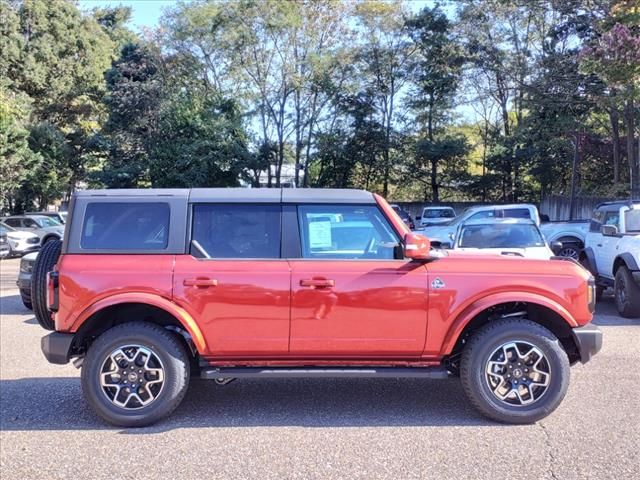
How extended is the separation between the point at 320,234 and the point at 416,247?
32.2 inches

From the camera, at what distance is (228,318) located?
475 cm

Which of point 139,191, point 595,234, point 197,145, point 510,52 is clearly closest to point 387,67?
point 510,52

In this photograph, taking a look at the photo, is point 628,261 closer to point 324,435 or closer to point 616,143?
point 324,435

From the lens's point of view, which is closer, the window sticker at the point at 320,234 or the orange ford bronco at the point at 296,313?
the orange ford bronco at the point at 296,313

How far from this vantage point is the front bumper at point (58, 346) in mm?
4734

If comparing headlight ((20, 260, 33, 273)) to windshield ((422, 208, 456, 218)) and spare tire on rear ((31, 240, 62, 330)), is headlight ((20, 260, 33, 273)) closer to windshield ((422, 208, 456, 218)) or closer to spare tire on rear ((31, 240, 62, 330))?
spare tire on rear ((31, 240, 62, 330))

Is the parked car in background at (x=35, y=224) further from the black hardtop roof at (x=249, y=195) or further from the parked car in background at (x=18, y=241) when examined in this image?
the black hardtop roof at (x=249, y=195)

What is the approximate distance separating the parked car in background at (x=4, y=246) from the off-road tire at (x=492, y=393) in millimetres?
19741

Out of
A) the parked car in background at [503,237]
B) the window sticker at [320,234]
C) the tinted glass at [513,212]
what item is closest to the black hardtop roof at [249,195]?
the window sticker at [320,234]

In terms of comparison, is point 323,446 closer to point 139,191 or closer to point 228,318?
→ point 228,318

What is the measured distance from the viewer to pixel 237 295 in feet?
15.5

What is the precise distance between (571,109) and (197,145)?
57.3 feet

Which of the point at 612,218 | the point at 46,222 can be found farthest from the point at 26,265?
the point at 46,222

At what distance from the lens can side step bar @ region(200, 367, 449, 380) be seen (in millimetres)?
4762
